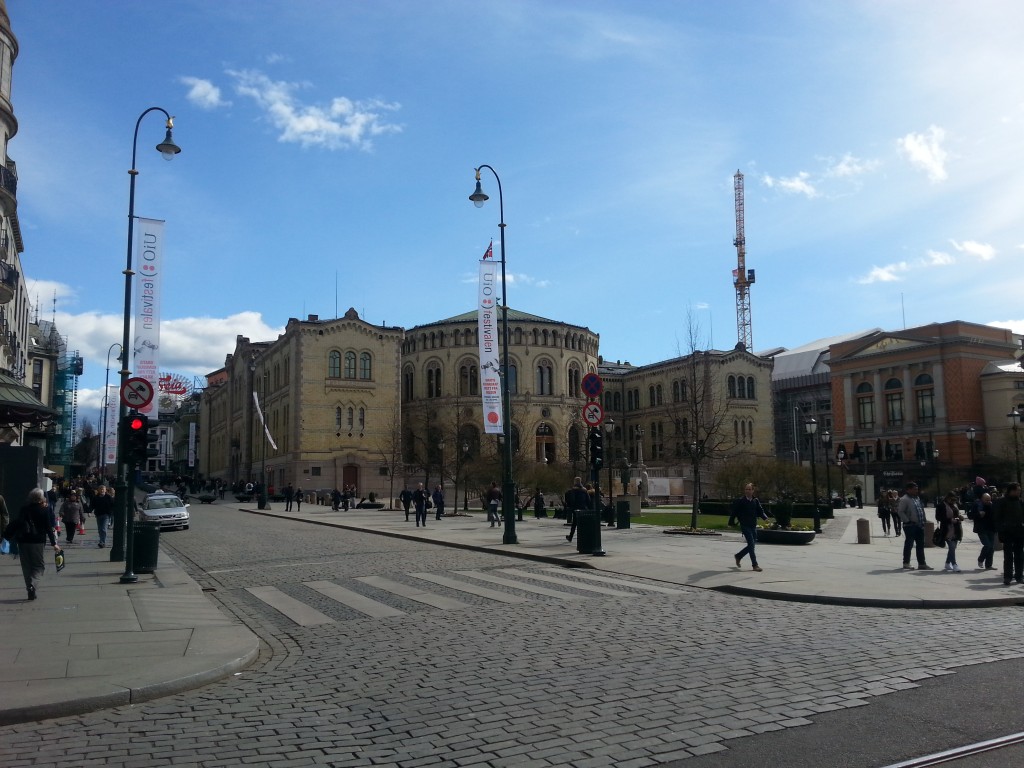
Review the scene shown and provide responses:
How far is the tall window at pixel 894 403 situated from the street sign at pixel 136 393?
80061 mm

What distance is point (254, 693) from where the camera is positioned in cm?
760

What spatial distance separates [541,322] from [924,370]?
1471 inches

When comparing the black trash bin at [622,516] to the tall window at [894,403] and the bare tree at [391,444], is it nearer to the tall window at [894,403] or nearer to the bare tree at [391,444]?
the bare tree at [391,444]

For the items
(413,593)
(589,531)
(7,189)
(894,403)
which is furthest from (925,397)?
(413,593)

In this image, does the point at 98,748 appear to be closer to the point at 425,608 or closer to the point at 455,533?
the point at 425,608

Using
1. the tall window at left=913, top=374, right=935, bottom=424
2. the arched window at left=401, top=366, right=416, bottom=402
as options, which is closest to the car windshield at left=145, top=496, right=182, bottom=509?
the arched window at left=401, top=366, right=416, bottom=402

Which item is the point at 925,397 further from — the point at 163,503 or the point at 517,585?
the point at 517,585

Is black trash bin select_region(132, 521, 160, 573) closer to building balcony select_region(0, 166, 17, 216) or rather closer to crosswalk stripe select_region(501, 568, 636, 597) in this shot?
crosswalk stripe select_region(501, 568, 636, 597)

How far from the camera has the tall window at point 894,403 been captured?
83.0m

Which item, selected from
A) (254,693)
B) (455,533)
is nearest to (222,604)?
(254,693)

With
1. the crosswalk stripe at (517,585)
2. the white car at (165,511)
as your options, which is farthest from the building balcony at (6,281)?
the crosswalk stripe at (517,585)

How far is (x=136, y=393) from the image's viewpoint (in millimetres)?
16531

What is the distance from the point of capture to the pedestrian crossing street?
1218cm

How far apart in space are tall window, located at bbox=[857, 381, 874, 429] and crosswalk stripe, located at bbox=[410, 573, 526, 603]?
79.4 meters
